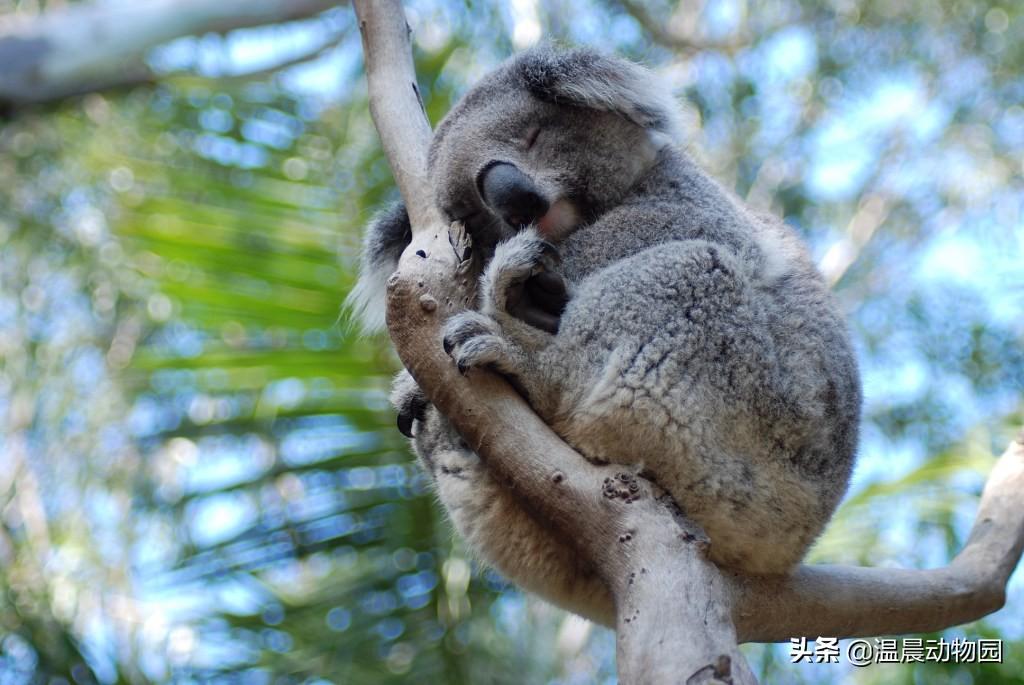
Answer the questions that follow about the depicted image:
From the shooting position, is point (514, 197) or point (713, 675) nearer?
point (713, 675)

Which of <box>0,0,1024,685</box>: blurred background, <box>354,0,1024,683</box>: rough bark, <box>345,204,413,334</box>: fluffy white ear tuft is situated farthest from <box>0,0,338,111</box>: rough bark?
<box>354,0,1024,683</box>: rough bark

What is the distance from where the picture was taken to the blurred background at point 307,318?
158 inches

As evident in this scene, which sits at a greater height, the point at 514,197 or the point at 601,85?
the point at 601,85

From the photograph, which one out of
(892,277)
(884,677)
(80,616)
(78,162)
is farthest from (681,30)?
(80,616)

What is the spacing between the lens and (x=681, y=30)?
33.0ft

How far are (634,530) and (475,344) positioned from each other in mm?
518

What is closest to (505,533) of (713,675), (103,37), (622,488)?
(622,488)

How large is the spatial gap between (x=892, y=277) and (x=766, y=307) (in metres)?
7.21

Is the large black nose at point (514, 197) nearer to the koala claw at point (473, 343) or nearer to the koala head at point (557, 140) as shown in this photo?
the koala head at point (557, 140)

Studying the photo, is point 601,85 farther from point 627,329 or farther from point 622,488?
point 622,488

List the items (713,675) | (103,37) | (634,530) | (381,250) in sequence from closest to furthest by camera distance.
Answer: (713,675) → (634,530) → (381,250) → (103,37)

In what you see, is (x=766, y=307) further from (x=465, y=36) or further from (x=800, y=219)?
(x=800, y=219)

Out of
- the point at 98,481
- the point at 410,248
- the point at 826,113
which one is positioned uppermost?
the point at 410,248

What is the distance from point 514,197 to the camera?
2955 millimetres
